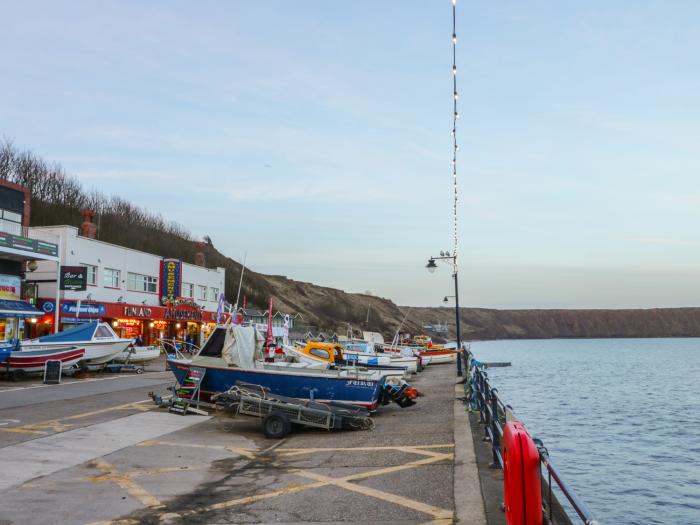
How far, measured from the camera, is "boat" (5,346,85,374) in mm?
25125

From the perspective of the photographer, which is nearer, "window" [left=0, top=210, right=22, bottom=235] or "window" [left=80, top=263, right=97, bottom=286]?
"window" [left=0, top=210, right=22, bottom=235]

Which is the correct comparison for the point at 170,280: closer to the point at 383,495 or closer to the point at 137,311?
the point at 137,311

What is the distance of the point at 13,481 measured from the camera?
30.7ft

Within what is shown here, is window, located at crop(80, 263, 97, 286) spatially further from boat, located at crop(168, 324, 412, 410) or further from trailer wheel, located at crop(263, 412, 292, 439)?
trailer wheel, located at crop(263, 412, 292, 439)

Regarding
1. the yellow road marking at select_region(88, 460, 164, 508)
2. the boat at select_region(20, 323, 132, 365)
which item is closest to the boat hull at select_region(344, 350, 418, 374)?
the boat at select_region(20, 323, 132, 365)

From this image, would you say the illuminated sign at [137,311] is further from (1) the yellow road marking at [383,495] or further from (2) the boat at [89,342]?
(1) the yellow road marking at [383,495]

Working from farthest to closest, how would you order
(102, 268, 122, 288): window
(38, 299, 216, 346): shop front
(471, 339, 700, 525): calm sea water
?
1. (102, 268, 122, 288): window
2. (38, 299, 216, 346): shop front
3. (471, 339, 700, 525): calm sea water

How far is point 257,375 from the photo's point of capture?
53.1ft

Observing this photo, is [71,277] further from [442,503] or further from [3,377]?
[442,503]

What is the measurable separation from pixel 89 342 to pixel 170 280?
23923 mm

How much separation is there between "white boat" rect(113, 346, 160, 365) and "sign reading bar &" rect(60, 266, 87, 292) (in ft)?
17.5

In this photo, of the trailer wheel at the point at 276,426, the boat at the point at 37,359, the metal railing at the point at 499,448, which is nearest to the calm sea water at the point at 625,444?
the metal railing at the point at 499,448

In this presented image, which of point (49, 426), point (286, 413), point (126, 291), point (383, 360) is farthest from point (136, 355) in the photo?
point (286, 413)

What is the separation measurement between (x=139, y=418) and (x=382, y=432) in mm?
6116
